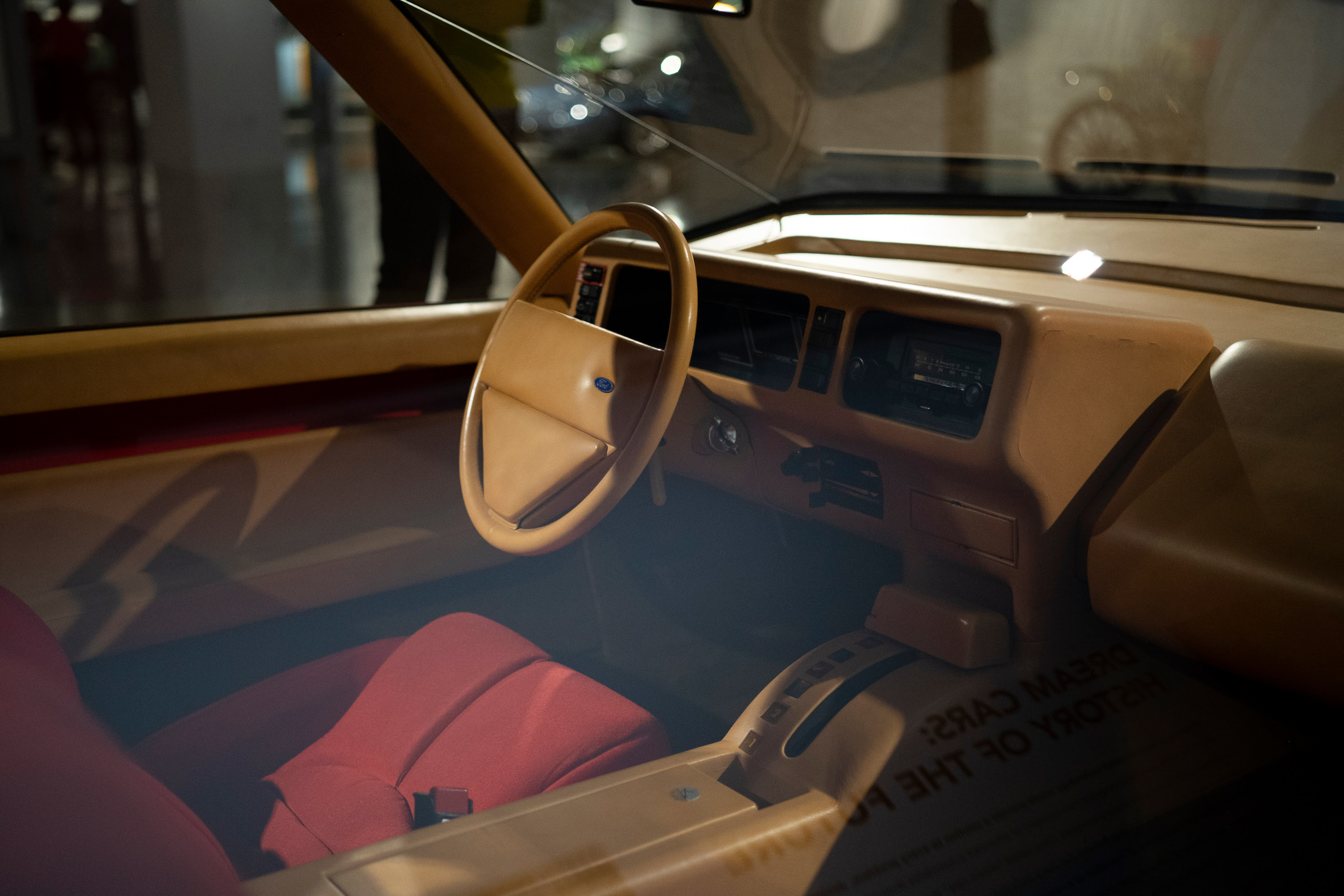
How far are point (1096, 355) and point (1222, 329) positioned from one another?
22cm

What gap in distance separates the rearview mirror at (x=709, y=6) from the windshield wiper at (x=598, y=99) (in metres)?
0.24

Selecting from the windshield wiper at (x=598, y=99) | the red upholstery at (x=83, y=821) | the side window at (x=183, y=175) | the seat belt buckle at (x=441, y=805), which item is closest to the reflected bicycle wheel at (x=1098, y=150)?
the windshield wiper at (x=598, y=99)

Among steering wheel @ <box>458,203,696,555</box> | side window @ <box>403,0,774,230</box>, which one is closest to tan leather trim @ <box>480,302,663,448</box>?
steering wheel @ <box>458,203,696,555</box>

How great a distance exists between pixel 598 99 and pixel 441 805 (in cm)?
122

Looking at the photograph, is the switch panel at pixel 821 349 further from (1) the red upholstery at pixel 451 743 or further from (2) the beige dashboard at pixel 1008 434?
(1) the red upholstery at pixel 451 743

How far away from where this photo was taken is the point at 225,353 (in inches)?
69.9

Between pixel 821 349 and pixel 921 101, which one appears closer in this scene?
pixel 821 349

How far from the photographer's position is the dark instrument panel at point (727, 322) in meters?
1.54

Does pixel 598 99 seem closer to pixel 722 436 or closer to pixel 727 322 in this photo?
pixel 727 322

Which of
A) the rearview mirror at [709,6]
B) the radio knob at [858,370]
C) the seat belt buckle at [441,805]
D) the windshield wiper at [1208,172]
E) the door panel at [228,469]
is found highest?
the rearview mirror at [709,6]

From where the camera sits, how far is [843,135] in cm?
183

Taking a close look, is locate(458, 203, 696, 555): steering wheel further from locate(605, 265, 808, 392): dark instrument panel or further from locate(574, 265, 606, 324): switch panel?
locate(574, 265, 606, 324): switch panel

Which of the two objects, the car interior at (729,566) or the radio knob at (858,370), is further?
the radio knob at (858,370)

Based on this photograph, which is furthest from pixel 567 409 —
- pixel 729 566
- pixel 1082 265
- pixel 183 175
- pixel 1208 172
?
pixel 183 175
